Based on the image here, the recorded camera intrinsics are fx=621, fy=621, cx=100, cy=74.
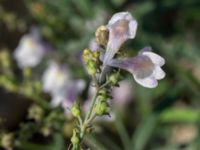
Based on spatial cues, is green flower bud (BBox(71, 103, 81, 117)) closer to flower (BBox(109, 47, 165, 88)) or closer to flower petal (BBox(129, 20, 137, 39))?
flower (BBox(109, 47, 165, 88))

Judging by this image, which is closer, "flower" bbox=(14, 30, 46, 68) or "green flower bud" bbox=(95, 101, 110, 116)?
"green flower bud" bbox=(95, 101, 110, 116)

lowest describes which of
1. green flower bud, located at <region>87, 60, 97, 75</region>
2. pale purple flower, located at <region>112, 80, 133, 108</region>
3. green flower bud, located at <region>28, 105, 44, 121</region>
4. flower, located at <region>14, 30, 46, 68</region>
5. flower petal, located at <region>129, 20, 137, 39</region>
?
pale purple flower, located at <region>112, 80, 133, 108</region>

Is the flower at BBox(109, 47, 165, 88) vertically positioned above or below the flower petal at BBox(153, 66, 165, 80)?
above

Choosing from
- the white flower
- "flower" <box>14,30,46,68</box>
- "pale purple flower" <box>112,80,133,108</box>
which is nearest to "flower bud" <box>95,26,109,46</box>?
the white flower

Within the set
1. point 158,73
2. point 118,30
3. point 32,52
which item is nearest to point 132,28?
point 118,30

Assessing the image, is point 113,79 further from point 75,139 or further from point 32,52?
point 32,52

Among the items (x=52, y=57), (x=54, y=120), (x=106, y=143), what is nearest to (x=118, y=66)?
(x=54, y=120)

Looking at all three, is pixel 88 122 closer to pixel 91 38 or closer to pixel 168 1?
pixel 91 38
